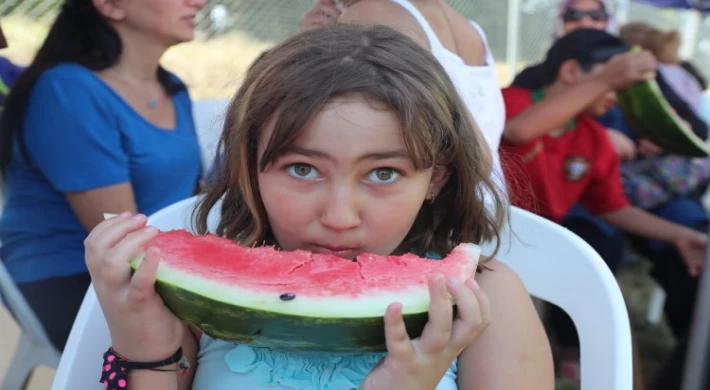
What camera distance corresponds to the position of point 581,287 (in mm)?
1628

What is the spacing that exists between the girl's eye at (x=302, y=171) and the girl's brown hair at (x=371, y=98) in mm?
39

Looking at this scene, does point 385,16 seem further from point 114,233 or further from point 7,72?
point 7,72

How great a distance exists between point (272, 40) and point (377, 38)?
19.4 feet

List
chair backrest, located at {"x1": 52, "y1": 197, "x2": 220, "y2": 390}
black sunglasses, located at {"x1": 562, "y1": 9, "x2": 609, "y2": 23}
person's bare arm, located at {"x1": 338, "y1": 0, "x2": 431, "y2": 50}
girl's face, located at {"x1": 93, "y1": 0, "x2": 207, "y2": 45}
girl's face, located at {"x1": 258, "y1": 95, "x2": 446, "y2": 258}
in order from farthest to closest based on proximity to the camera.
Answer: black sunglasses, located at {"x1": 562, "y1": 9, "x2": 609, "y2": 23} < girl's face, located at {"x1": 93, "y1": 0, "x2": 207, "y2": 45} < person's bare arm, located at {"x1": 338, "y1": 0, "x2": 431, "y2": 50} < chair backrest, located at {"x1": 52, "y1": 197, "x2": 220, "y2": 390} < girl's face, located at {"x1": 258, "y1": 95, "x2": 446, "y2": 258}

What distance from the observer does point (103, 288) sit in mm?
1099

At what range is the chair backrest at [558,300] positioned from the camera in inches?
55.1

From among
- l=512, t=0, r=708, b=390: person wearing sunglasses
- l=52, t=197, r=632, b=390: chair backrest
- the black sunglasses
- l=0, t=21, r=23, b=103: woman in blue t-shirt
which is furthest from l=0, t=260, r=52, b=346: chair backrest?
the black sunglasses

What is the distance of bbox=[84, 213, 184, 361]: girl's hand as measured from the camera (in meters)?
1.07

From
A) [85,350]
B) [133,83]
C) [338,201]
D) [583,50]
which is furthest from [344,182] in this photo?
[583,50]

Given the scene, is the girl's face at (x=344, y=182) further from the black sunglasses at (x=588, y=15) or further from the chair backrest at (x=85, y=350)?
the black sunglasses at (x=588, y=15)

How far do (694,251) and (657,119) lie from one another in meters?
0.64

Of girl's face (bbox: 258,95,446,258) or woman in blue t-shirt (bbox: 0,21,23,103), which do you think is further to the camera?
woman in blue t-shirt (bbox: 0,21,23,103)

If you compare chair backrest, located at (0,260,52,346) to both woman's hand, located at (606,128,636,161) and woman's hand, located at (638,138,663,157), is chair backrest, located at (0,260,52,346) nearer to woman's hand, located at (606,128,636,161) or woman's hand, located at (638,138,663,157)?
woman's hand, located at (606,128,636,161)

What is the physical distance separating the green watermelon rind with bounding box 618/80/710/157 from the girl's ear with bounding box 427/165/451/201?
1.82 meters
